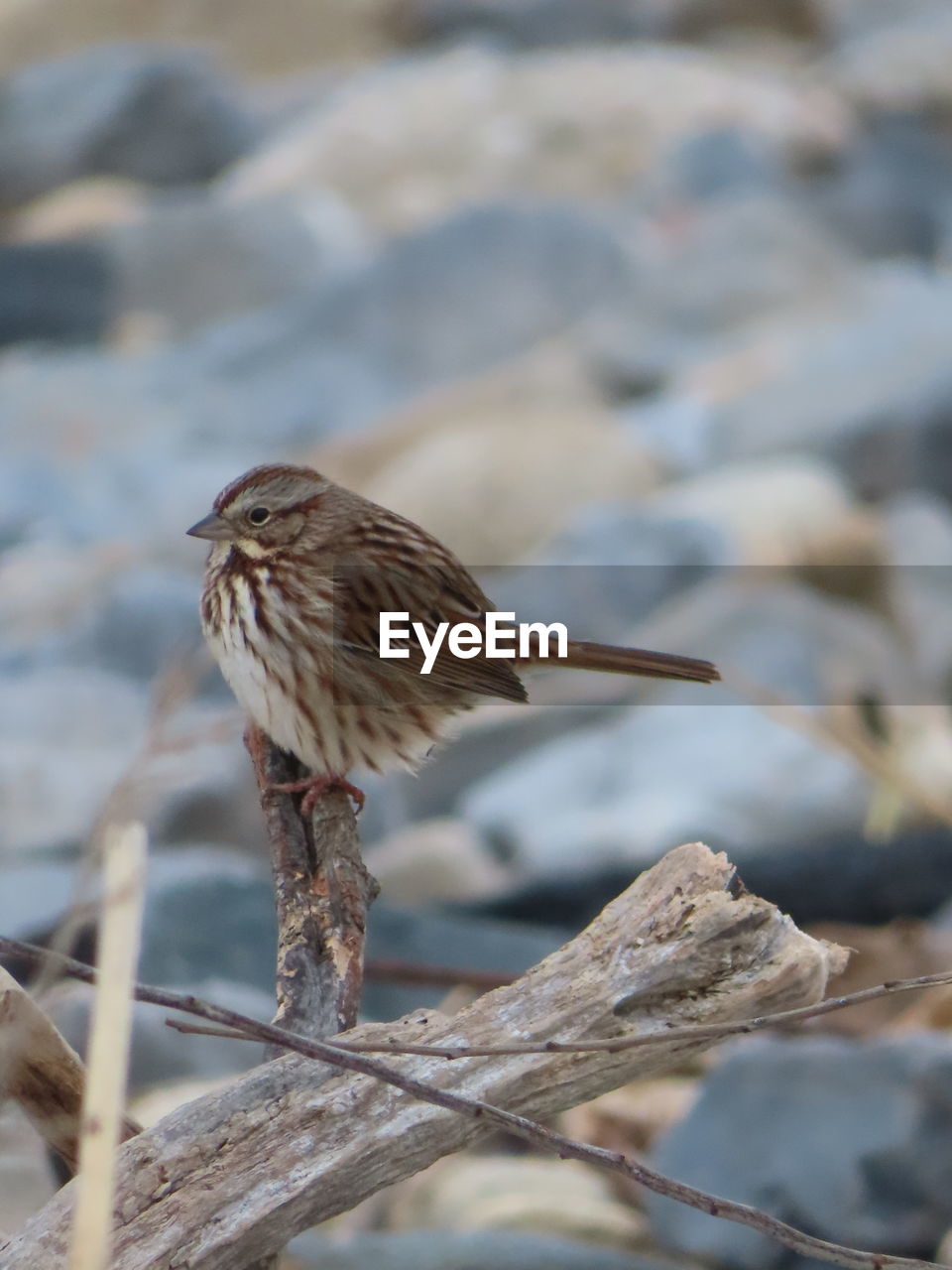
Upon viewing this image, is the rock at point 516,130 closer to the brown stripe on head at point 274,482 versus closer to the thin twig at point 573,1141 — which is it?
the brown stripe on head at point 274,482

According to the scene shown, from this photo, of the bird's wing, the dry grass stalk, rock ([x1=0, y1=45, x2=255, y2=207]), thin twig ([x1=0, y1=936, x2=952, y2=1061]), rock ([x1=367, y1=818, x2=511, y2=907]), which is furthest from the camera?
rock ([x1=0, y1=45, x2=255, y2=207])

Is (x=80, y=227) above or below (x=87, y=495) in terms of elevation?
above

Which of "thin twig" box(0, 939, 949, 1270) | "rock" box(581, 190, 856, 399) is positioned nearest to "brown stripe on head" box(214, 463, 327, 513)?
"thin twig" box(0, 939, 949, 1270)

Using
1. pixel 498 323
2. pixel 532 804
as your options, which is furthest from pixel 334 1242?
pixel 498 323

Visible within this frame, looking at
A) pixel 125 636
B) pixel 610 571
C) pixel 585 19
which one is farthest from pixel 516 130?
pixel 125 636

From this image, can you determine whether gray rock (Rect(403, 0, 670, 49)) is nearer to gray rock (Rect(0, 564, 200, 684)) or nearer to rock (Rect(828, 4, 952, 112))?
rock (Rect(828, 4, 952, 112))

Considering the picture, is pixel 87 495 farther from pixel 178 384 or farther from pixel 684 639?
pixel 684 639

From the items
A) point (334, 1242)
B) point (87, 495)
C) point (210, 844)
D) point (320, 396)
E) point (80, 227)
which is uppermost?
point (80, 227)
